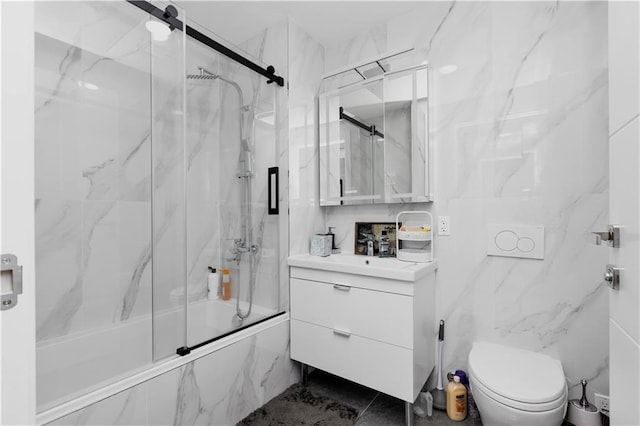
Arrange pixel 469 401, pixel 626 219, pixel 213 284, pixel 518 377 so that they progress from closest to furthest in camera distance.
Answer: pixel 626 219 < pixel 518 377 < pixel 469 401 < pixel 213 284

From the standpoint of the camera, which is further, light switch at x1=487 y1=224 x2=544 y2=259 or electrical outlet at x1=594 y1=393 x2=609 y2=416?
light switch at x1=487 y1=224 x2=544 y2=259

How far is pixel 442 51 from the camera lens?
188cm

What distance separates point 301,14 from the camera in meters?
2.03

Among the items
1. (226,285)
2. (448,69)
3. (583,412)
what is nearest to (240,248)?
(226,285)

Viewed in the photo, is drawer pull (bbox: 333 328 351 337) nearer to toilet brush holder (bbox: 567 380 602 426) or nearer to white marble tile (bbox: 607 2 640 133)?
toilet brush holder (bbox: 567 380 602 426)

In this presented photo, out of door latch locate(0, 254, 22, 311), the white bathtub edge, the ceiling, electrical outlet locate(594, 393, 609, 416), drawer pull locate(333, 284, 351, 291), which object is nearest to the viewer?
door latch locate(0, 254, 22, 311)

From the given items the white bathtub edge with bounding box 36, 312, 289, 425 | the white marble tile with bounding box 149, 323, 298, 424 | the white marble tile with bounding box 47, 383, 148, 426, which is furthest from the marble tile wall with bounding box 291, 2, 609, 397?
the white marble tile with bounding box 47, 383, 148, 426

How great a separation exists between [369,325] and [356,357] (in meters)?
0.21

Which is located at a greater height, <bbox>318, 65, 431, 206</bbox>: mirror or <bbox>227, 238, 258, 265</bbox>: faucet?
<bbox>318, 65, 431, 206</bbox>: mirror

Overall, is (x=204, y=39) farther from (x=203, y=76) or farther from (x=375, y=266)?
(x=375, y=266)

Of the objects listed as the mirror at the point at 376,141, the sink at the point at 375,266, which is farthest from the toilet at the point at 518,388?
the mirror at the point at 376,141

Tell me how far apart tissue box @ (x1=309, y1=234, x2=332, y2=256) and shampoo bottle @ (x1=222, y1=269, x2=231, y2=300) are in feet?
1.95

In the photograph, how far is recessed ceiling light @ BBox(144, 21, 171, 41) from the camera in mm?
1388

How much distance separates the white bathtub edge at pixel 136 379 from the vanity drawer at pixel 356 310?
32 centimetres
